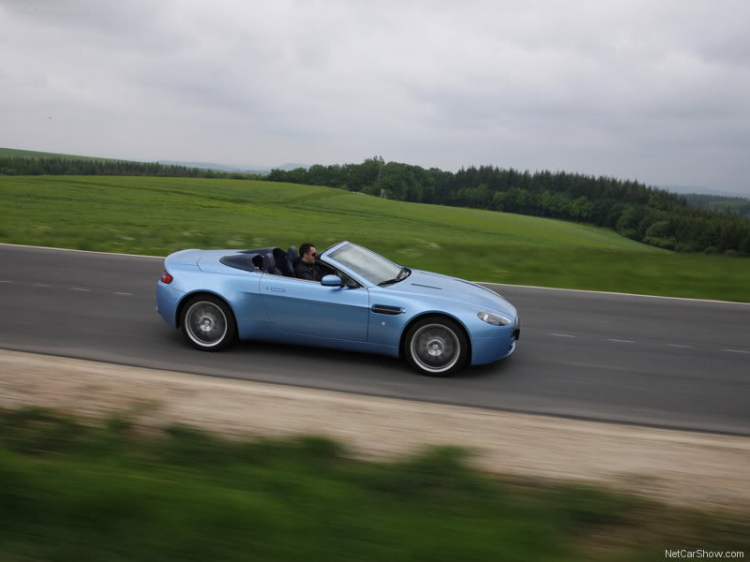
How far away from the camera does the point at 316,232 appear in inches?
1113

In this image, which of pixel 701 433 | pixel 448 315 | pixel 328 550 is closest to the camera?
pixel 328 550

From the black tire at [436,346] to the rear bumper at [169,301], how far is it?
2617 millimetres

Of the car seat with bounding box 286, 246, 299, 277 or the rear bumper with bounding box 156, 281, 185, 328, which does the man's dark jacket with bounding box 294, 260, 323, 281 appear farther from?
the rear bumper with bounding box 156, 281, 185, 328

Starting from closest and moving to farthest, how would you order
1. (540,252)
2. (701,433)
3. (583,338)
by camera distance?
(701,433) → (583,338) → (540,252)

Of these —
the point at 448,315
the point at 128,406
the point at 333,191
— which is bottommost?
the point at 128,406

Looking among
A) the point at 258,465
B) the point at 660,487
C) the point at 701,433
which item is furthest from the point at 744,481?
the point at 258,465

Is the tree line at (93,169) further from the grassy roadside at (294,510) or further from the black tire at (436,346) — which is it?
the grassy roadside at (294,510)

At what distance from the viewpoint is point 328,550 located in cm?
283

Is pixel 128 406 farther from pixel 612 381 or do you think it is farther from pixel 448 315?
pixel 612 381

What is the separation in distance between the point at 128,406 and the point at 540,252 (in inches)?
496

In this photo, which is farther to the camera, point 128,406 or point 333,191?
point 333,191

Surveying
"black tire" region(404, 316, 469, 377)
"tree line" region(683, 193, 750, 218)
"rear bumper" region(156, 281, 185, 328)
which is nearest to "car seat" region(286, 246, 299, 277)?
"rear bumper" region(156, 281, 185, 328)
